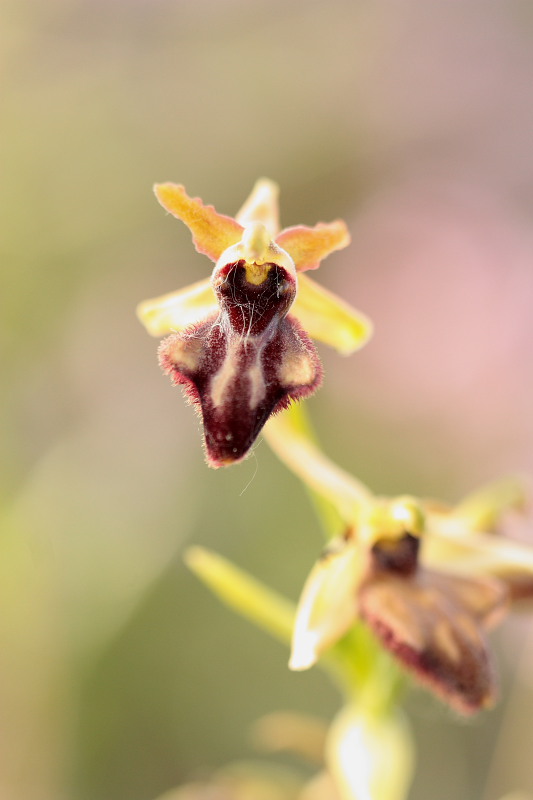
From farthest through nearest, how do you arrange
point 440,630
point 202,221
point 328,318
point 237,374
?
point 328,318 < point 440,630 < point 202,221 < point 237,374

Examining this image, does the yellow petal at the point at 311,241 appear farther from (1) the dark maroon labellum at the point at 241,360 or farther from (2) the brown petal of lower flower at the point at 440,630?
(2) the brown petal of lower flower at the point at 440,630

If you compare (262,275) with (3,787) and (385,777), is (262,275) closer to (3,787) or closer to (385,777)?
(385,777)

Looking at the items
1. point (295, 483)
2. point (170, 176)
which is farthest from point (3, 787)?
point (170, 176)

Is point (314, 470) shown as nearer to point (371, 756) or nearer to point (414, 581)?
point (414, 581)

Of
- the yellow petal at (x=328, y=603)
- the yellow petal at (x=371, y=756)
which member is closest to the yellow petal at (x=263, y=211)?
the yellow petal at (x=328, y=603)

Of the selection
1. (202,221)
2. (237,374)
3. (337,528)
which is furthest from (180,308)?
(337,528)

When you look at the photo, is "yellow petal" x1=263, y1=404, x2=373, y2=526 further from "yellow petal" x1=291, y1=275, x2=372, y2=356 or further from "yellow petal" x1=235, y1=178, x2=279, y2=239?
"yellow petal" x1=235, y1=178, x2=279, y2=239

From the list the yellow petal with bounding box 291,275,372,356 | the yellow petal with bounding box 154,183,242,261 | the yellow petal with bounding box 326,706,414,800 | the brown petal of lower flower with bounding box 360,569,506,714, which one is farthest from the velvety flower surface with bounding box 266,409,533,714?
the yellow petal with bounding box 154,183,242,261
